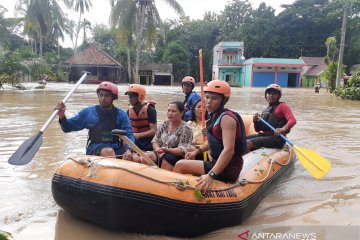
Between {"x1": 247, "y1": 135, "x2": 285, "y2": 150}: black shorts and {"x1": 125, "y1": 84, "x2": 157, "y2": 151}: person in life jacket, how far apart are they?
146 centimetres

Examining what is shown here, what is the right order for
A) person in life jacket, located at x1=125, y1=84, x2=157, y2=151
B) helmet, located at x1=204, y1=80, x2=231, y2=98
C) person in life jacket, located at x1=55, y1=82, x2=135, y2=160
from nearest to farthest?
helmet, located at x1=204, y1=80, x2=231, y2=98 < person in life jacket, located at x1=55, y1=82, x2=135, y2=160 < person in life jacket, located at x1=125, y1=84, x2=157, y2=151

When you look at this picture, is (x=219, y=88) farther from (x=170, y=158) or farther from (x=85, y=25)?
(x=85, y=25)

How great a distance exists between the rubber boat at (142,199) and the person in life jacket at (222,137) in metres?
0.10

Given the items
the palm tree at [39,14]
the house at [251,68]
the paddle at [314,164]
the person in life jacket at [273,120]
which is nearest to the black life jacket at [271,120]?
the person in life jacket at [273,120]

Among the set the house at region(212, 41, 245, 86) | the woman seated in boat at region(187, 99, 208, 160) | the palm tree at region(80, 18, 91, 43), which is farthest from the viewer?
the palm tree at region(80, 18, 91, 43)

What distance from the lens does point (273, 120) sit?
537 cm

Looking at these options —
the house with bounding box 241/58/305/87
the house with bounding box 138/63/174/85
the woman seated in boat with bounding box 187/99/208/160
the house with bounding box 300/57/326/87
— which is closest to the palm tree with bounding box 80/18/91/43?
the house with bounding box 138/63/174/85

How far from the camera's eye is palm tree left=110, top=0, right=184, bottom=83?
25.6 meters

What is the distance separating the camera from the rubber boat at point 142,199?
10.1ft

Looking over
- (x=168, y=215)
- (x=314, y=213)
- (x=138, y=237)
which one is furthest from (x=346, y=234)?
(x=138, y=237)

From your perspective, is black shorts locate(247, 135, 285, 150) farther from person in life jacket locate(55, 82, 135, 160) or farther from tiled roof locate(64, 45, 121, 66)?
tiled roof locate(64, 45, 121, 66)

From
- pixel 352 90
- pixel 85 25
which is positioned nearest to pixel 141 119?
pixel 352 90

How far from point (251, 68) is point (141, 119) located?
3413 centimetres

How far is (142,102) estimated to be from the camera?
15.9ft
